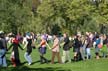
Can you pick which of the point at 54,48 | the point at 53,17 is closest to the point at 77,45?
the point at 54,48

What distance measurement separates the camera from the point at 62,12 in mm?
62281

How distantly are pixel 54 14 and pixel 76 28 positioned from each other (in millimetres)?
4239

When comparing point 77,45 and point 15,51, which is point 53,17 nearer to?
point 77,45

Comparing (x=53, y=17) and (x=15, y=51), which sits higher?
(x=53, y=17)

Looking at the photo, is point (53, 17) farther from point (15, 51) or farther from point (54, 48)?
point (15, 51)

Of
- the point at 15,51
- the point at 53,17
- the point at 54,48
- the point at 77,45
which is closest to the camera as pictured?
the point at 15,51

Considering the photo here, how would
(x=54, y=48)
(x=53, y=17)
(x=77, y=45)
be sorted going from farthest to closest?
(x=53, y=17) < (x=77, y=45) < (x=54, y=48)

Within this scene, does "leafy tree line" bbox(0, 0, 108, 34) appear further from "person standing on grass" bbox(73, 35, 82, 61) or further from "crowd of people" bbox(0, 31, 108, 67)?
"person standing on grass" bbox(73, 35, 82, 61)

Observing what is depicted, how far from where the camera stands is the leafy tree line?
45.2 metres

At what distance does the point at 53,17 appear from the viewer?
2584 inches

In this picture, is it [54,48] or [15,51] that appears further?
[54,48]

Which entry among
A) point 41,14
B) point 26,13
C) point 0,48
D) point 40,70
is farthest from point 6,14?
point 41,14

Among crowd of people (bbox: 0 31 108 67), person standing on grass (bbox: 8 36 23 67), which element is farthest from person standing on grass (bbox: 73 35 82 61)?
person standing on grass (bbox: 8 36 23 67)

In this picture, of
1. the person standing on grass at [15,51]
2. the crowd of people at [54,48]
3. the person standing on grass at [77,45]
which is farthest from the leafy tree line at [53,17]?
the person standing on grass at [15,51]
